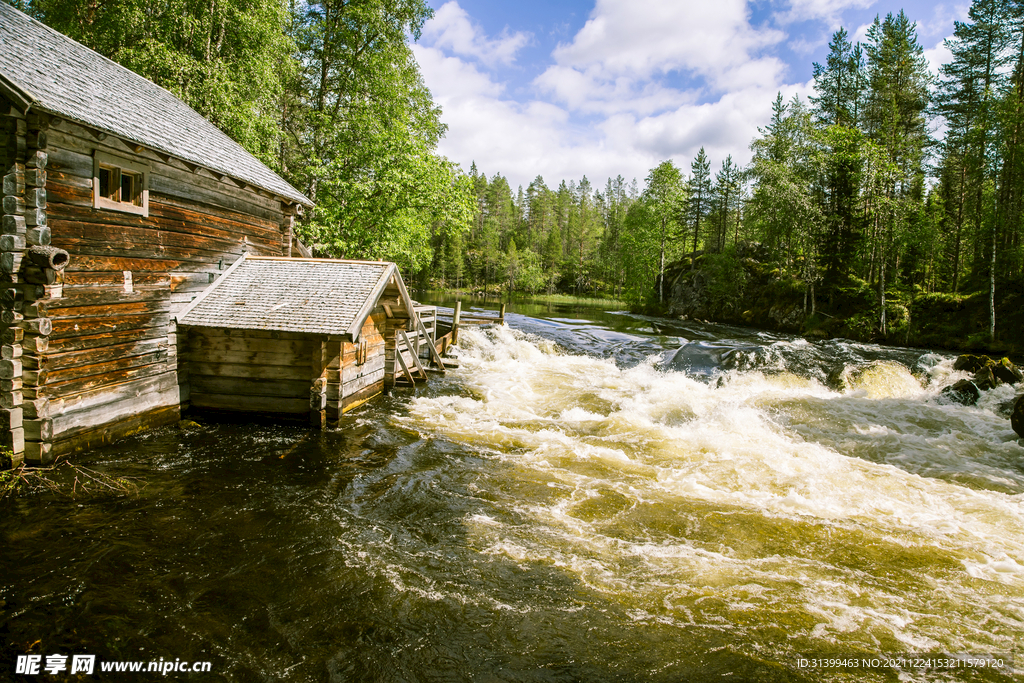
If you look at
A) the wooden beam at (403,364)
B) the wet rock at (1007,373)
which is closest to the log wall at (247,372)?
the wooden beam at (403,364)

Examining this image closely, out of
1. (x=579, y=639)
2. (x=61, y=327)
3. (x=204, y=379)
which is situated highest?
(x=61, y=327)

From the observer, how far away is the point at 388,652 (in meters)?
4.29

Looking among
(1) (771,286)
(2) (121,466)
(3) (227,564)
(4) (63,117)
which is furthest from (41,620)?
(1) (771,286)

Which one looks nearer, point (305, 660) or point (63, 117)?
point (305, 660)

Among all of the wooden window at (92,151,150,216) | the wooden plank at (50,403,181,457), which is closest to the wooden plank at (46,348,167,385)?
the wooden plank at (50,403,181,457)

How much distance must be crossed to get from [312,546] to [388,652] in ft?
6.88

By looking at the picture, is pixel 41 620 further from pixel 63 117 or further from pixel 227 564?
pixel 63 117

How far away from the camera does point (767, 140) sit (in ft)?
134

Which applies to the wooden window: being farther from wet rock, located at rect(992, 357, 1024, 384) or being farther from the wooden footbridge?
wet rock, located at rect(992, 357, 1024, 384)

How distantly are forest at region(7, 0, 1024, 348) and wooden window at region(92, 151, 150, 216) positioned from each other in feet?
33.2

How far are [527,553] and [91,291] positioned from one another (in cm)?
835

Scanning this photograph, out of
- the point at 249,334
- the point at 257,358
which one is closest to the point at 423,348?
the point at 257,358

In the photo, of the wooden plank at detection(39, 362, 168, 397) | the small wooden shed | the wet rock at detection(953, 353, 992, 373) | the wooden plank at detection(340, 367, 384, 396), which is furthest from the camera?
the wet rock at detection(953, 353, 992, 373)

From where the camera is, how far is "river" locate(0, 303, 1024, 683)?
4.31 meters
